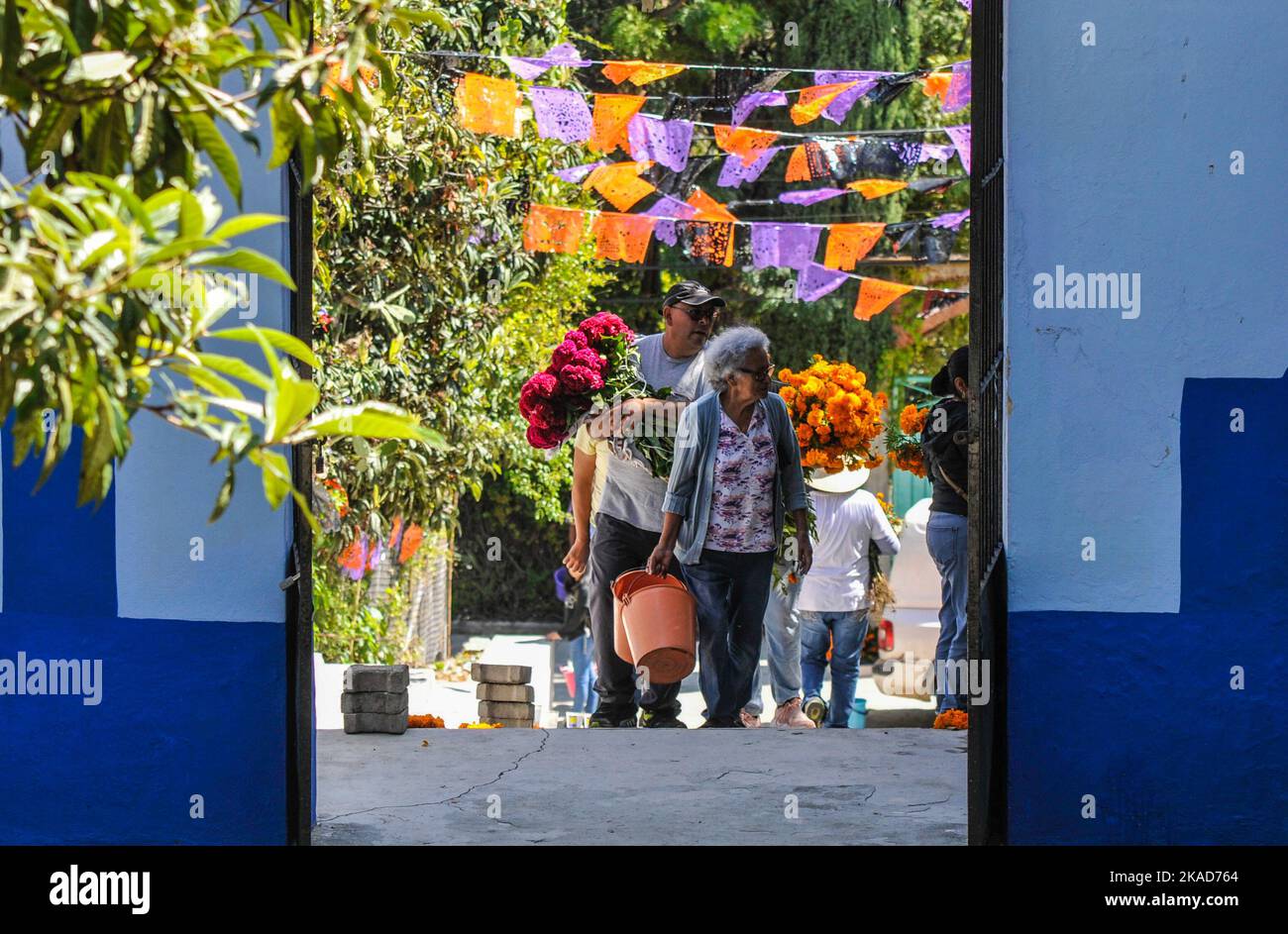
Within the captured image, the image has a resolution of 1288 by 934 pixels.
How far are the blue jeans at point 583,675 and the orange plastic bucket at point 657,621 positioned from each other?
701cm

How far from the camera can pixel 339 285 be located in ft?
31.9

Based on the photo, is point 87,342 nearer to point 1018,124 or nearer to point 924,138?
point 1018,124

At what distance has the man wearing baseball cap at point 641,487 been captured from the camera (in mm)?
6992

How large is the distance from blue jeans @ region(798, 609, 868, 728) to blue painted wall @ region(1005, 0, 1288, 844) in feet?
12.5

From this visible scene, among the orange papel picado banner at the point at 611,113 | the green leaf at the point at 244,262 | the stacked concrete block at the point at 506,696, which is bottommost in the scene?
the stacked concrete block at the point at 506,696

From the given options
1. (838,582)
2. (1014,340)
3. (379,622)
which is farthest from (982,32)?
(379,622)

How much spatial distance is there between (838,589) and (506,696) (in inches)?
77.2

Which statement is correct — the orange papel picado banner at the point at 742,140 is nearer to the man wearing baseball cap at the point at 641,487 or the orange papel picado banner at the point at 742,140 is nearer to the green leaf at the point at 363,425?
the man wearing baseball cap at the point at 641,487

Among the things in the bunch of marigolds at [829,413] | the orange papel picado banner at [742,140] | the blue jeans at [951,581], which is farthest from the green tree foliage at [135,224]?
the orange papel picado banner at [742,140]

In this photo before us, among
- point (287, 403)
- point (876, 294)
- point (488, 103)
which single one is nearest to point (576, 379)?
point (488, 103)

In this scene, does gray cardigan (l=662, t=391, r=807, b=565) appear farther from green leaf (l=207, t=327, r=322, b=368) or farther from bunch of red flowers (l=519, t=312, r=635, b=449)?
green leaf (l=207, t=327, r=322, b=368)

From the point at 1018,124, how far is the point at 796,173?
7.53 m

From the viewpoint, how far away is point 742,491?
21.9ft

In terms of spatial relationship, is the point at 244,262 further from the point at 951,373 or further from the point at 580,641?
the point at 580,641
